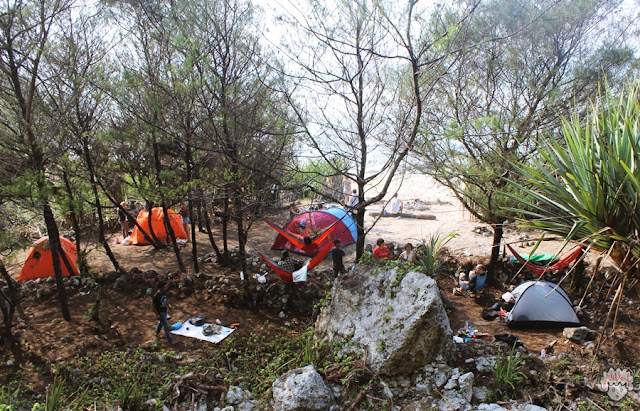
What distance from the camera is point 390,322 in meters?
3.40

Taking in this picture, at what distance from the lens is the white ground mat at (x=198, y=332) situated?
4613mm

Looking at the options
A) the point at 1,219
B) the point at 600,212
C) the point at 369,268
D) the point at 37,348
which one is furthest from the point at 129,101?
the point at 600,212

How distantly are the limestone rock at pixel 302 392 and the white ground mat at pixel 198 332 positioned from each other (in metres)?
1.77

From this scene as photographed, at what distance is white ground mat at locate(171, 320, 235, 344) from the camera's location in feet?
15.1

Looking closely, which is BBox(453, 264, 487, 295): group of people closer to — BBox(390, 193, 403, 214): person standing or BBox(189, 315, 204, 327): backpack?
BBox(189, 315, 204, 327): backpack

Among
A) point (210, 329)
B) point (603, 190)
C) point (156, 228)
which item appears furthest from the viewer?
point (156, 228)

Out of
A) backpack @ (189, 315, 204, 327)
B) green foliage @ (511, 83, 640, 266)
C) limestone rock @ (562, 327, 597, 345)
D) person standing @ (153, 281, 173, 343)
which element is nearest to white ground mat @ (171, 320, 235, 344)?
backpack @ (189, 315, 204, 327)

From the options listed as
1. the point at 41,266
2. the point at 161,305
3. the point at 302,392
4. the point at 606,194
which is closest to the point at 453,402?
the point at 302,392

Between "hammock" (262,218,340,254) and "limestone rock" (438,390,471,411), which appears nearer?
"limestone rock" (438,390,471,411)

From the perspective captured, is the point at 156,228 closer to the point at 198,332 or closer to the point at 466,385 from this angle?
the point at 198,332

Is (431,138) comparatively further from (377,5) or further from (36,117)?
(36,117)

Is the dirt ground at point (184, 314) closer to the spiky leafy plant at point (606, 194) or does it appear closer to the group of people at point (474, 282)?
the group of people at point (474, 282)

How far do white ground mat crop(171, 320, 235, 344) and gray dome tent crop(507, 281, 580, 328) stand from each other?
3677mm

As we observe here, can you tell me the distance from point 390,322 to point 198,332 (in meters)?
2.56
